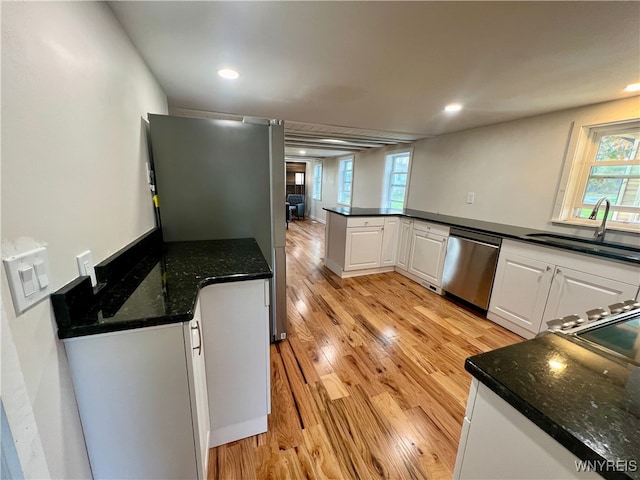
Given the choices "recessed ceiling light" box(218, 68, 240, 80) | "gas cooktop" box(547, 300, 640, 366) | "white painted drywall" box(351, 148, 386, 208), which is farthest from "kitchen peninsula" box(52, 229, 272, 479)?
"white painted drywall" box(351, 148, 386, 208)

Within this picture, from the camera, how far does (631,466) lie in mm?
397

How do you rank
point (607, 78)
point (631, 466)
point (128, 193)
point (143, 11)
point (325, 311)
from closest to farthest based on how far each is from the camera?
1. point (631, 466)
2. point (143, 11)
3. point (128, 193)
4. point (607, 78)
5. point (325, 311)

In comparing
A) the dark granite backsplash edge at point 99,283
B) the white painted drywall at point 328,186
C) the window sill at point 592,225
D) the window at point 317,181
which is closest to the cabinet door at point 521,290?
the window sill at point 592,225

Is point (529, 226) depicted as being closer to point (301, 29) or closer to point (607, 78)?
point (607, 78)

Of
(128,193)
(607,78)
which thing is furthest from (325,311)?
(607,78)

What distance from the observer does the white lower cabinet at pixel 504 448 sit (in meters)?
0.49

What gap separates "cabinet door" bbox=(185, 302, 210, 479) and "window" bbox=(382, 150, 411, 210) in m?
4.23

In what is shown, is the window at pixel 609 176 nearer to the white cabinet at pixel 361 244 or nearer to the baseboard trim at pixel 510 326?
the baseboard trim at pixel 510 326

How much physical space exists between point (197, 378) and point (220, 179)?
50.4 inches

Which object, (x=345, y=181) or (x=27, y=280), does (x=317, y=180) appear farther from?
(x=27, y=280)

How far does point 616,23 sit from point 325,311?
8.82ft

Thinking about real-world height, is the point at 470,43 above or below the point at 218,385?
above

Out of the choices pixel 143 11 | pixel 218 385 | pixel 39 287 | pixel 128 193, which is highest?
pixel 143 11

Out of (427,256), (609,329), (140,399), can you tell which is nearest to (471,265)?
(427,256)
